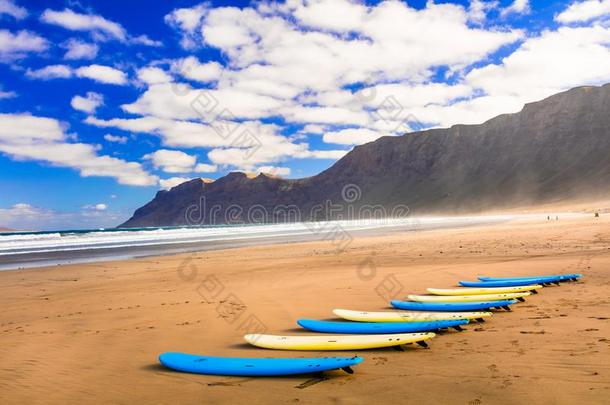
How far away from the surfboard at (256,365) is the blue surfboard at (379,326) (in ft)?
4.64

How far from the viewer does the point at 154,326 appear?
22.7 feet

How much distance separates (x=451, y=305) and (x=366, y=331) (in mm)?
1942

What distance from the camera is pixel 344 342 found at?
512 centimetres

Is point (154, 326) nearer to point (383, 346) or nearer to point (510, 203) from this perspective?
point (383, 346)

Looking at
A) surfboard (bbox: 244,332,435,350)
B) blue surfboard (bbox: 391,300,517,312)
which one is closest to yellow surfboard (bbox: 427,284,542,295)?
blue surfboard (bbox: 391,300,517,312)

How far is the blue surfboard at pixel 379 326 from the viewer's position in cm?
552

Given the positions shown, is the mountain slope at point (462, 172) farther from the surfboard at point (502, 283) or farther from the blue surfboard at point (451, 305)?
the blue surfboard at point (451, 305)

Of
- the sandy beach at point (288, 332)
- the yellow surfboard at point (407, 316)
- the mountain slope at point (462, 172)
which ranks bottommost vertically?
the sandy beach at point (288, 332)

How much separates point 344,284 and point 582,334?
556 cm

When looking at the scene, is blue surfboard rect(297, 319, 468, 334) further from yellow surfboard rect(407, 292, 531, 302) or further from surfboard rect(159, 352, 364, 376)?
yellow surfboard rect(407, 292, 531, 302)

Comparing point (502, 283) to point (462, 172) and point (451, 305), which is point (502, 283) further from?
point (462, 172)

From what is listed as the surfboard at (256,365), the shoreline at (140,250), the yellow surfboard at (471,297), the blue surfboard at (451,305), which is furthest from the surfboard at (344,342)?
the shoreline at (140,250)

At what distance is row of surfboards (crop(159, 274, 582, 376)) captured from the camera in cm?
436

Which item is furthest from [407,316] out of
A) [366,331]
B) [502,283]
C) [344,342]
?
[502,283]
